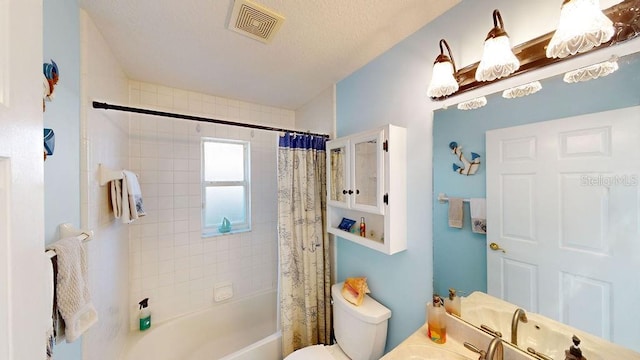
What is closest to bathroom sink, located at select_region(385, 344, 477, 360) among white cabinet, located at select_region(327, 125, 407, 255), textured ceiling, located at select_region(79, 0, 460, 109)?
white cabinet, located at select_region(327, 125, 407, 255)

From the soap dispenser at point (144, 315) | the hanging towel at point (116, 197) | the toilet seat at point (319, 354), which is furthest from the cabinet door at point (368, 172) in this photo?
the soap dispenser at point (144, 315)

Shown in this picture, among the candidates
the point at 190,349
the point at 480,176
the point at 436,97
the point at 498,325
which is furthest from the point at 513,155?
the point at 190,349

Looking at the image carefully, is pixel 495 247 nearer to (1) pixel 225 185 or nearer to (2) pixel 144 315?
(1) pixel 225 185

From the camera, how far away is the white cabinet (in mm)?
1234

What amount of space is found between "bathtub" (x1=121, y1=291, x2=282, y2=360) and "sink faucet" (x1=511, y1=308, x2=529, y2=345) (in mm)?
1530

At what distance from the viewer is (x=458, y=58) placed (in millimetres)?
1045

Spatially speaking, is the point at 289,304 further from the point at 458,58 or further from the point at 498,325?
the point at 458,58

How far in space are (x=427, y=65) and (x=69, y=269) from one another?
1774mm

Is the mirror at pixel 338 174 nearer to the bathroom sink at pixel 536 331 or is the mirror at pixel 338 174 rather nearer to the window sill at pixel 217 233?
the bathroom sink at pixel 536 331

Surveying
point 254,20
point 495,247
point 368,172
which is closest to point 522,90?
point 495,247

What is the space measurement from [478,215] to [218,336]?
2.40 m

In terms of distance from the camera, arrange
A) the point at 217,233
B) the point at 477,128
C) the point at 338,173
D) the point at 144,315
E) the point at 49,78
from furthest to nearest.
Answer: the point at 217,233 → the point at 144,315 → the point at 338,173 → the point at 477,128 → the point at 49,78

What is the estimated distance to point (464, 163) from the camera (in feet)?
3.33

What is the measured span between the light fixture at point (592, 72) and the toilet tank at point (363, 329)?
54.5 inches
